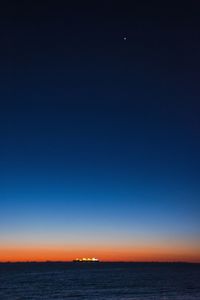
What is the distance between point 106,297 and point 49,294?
41.3ft

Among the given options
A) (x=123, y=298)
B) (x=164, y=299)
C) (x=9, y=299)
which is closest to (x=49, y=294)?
(x=9, y=299)

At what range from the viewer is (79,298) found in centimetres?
7594

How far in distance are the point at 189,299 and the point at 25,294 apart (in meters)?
31.2

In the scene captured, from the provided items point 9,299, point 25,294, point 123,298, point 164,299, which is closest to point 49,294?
point 25,294

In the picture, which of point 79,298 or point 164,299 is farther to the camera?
point 79,298

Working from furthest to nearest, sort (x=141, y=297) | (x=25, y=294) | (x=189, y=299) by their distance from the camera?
1. (x=25, y=294)
2. (x=141, y=297)
3. (x=189, y=299)

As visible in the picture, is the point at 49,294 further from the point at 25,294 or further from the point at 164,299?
the point at 164,299

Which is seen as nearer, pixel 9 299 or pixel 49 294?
pixel 9 299

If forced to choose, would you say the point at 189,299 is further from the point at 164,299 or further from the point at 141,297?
the point at 141,297

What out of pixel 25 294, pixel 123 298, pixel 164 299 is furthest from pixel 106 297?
pixel 25 294

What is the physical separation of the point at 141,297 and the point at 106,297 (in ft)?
20.1

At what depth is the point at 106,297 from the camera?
75.4 m

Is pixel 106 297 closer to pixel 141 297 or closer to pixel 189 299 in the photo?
pixel 141 297

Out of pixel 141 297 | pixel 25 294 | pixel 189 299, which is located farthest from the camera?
pixel 25 294
